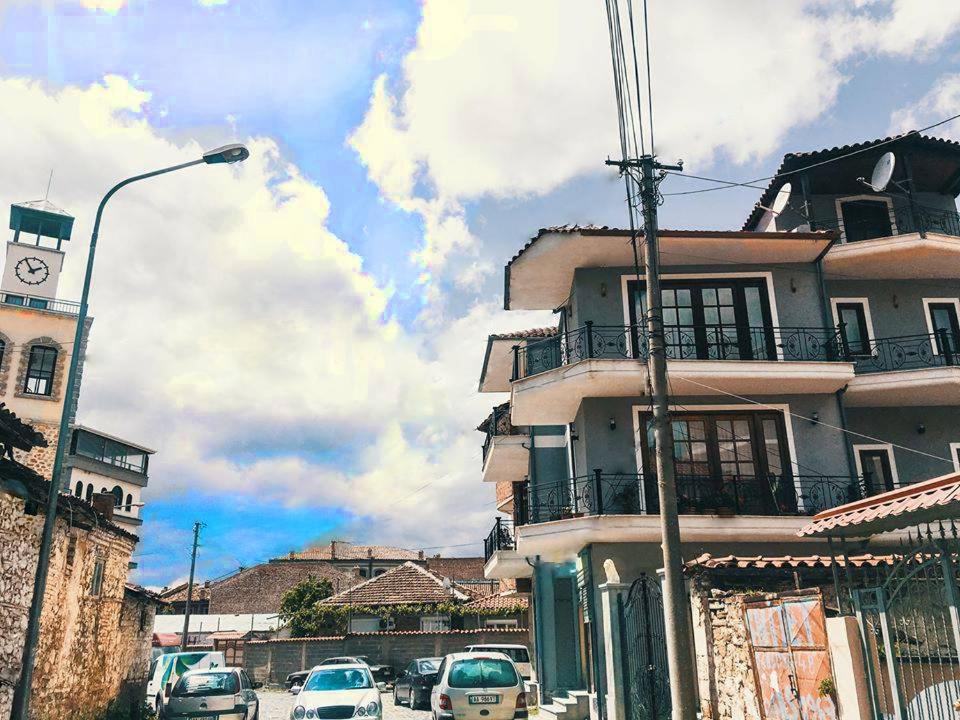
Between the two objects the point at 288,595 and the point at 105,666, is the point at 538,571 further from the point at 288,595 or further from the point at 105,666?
the point at 288,595

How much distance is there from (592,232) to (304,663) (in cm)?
2718

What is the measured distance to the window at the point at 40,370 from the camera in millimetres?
35344

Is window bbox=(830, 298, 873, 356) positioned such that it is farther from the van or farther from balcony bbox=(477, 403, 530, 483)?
the van

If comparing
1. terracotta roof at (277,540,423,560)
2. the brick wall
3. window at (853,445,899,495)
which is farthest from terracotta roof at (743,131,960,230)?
terracotta roof at (277,540,423,560)

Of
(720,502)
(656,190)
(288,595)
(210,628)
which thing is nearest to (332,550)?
(210,628)

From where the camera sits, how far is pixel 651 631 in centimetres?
1397

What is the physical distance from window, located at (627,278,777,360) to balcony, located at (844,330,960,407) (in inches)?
98.3

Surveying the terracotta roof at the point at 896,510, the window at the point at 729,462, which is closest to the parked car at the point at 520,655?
the window at the point at 729,462

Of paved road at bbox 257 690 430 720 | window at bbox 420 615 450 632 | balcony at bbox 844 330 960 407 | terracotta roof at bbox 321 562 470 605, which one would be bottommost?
paved road at bbox 257 690 430 720

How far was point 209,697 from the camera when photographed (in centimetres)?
1658

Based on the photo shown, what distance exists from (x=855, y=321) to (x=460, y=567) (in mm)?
61803

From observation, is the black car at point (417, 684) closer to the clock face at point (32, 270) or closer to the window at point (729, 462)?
the window at point (729, 462)

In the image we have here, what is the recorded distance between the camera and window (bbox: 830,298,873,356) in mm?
20328

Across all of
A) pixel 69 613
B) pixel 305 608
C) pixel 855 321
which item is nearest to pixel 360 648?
pixel 305 608
